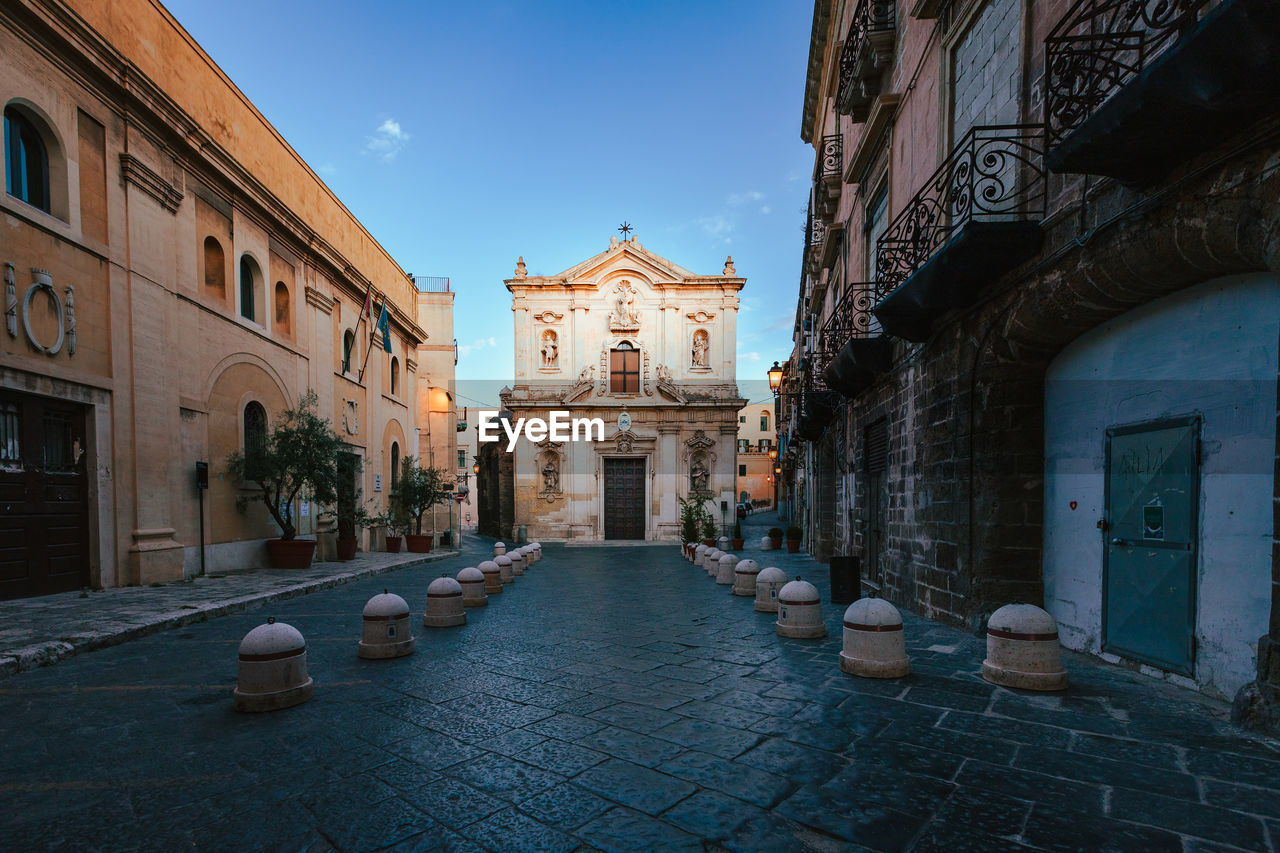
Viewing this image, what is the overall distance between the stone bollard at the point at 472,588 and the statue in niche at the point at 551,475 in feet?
68.9

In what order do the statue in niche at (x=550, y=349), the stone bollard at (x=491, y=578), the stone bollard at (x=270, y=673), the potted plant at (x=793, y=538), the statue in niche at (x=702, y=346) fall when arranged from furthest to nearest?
the statue in niche at (x=702, y=346), the statue in niche at (x=550, y=349), the potted plant at (x=793, y=538), the stone bollard at (x=491, y=578), the stone bollard at (x=270, y=673)

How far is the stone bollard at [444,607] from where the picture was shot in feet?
26.6

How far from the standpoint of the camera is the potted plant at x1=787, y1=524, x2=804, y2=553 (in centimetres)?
2109

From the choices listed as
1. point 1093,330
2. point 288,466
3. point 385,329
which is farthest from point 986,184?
point 385,329

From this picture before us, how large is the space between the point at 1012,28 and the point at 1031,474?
15.3 feet

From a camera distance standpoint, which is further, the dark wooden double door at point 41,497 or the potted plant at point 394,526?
the potted plant at point 394,526

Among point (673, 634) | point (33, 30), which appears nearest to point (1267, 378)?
point (673, 634)

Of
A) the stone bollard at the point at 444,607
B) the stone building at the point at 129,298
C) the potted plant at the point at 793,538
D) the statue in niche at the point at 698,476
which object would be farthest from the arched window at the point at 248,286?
the statue in niche at the point at 698,476

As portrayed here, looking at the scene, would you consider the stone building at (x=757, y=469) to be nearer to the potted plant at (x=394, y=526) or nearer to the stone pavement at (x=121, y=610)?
the potted plant at (x=394, y=526)

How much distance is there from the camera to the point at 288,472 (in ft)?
47.1

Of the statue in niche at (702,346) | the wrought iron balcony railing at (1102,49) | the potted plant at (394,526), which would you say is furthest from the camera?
the statue in niche at (702,346)

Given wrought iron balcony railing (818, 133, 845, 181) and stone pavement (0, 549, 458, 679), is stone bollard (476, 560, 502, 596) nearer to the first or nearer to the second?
stone pavement (0, 549, 458, 679)

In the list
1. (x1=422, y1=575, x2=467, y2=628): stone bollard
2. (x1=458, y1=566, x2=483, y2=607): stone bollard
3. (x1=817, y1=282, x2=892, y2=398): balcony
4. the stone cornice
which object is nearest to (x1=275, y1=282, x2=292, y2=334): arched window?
the stone cornice

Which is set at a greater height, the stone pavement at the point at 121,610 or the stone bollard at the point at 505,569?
the stone pavement at the point at 121,610
